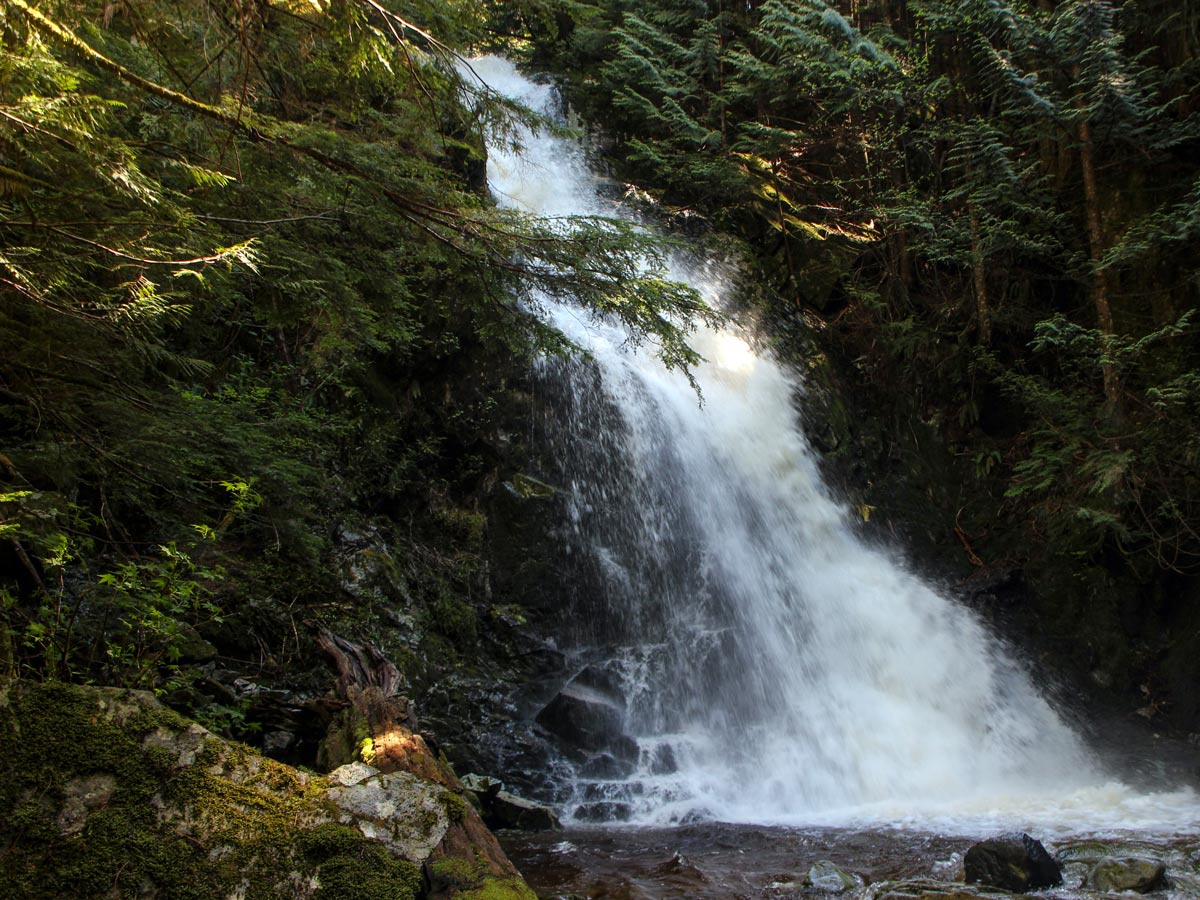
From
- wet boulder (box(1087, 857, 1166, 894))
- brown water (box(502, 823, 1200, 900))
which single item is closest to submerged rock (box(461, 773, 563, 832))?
brown water (box(502, 823, 1200, 900))

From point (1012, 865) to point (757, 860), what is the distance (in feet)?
5.66

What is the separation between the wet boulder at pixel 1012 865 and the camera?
448 cm

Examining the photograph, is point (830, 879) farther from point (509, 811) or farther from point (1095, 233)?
point (1095, 233)

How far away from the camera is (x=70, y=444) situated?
3801mm

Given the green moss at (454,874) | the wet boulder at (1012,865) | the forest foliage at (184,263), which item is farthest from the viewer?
the wet boulder at (1012,865)

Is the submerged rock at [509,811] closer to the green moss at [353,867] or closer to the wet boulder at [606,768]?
the wet boulder at [606,768]

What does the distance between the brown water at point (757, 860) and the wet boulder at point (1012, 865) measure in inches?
4.9

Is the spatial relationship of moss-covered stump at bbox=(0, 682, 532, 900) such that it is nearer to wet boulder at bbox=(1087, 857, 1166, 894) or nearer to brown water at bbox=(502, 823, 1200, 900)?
brown water at bbox=(502, 823, 1200, 900)

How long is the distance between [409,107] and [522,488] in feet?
15.1

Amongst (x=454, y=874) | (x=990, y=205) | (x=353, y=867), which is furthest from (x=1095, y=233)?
(x=353, y=867)

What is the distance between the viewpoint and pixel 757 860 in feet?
17.6

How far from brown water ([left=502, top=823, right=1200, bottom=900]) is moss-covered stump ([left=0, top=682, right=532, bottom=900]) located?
2.54 meters

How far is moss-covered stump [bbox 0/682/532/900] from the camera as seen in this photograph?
2.00 m

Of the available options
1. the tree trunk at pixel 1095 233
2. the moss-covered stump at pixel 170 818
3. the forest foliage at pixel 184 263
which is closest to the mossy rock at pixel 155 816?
the moss-covered stump at pixel 170 818
